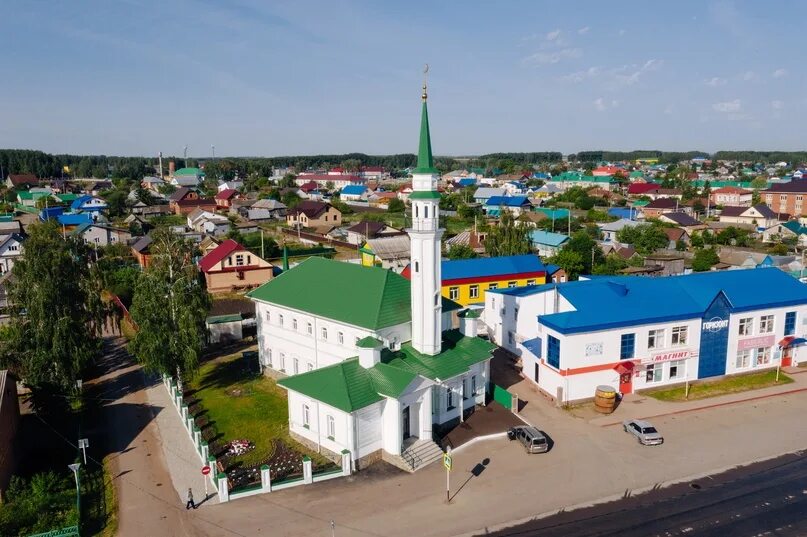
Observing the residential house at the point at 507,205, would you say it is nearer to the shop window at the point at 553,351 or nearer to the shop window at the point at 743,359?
the shop window at the point at 743,359

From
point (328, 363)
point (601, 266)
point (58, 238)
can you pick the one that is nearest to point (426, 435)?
point (328, 363)

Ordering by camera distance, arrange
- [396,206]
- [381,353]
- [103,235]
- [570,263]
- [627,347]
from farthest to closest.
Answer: [396,206] < [103,235] < [570,263] < [627,347] < [381,353]

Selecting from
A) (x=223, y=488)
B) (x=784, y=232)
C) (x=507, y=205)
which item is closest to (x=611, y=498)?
(x=223, y=488)

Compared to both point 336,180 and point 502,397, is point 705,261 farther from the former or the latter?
point 336,180

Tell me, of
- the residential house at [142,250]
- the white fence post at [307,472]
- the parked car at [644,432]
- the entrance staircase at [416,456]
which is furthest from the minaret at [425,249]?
the residential house at [142,250]

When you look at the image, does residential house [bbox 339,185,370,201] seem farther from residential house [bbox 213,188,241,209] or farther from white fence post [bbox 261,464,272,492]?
white fence post [bbox 261,464,272,492]

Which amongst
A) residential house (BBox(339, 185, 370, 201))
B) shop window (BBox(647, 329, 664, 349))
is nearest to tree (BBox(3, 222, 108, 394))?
shop window (BBox(647, 329, 664, 349))
